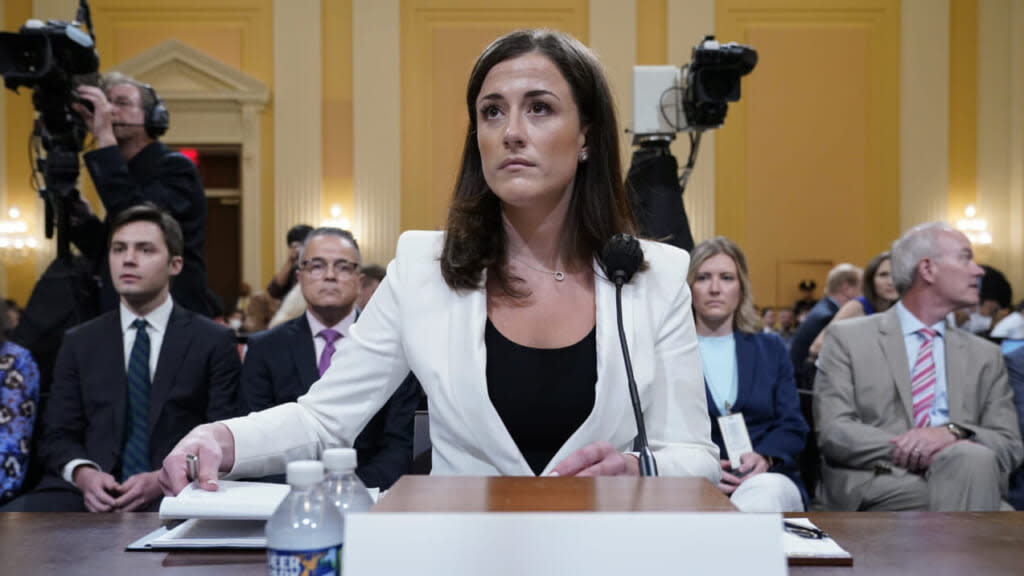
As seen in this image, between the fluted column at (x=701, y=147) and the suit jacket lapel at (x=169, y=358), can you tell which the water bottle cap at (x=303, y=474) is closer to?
the suit jacket lapel at (x=169, y=358)

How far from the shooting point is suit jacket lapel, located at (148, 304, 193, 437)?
9.60ft

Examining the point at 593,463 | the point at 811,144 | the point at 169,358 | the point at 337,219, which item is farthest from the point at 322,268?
the point at 811,144

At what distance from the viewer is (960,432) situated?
3.09 metres

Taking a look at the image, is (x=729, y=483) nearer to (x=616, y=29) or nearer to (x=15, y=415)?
(x=15, y=415)

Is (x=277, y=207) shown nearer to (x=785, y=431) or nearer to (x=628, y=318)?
(x=785, y=431)

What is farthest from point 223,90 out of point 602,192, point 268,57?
point 602,192

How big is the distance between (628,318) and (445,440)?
371 mm

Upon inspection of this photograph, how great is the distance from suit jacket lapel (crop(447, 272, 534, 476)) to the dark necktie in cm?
173

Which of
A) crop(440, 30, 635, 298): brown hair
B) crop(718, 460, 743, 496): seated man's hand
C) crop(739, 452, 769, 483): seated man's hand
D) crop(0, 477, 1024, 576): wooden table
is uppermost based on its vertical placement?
crop(440, 30, 635, 298): brown hair

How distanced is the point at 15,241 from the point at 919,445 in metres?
10.8

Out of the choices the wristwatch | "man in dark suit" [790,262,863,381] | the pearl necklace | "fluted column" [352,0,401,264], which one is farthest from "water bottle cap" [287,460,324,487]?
"fluted column" [352,0,401,264]

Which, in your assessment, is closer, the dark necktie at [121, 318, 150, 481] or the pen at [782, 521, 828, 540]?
the pen at [782, 521, 828, 540]

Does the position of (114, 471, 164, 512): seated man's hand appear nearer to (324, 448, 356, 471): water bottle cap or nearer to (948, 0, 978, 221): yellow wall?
(324, 448, 356, 471): water bottle cap

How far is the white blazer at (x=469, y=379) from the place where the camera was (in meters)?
1.50
